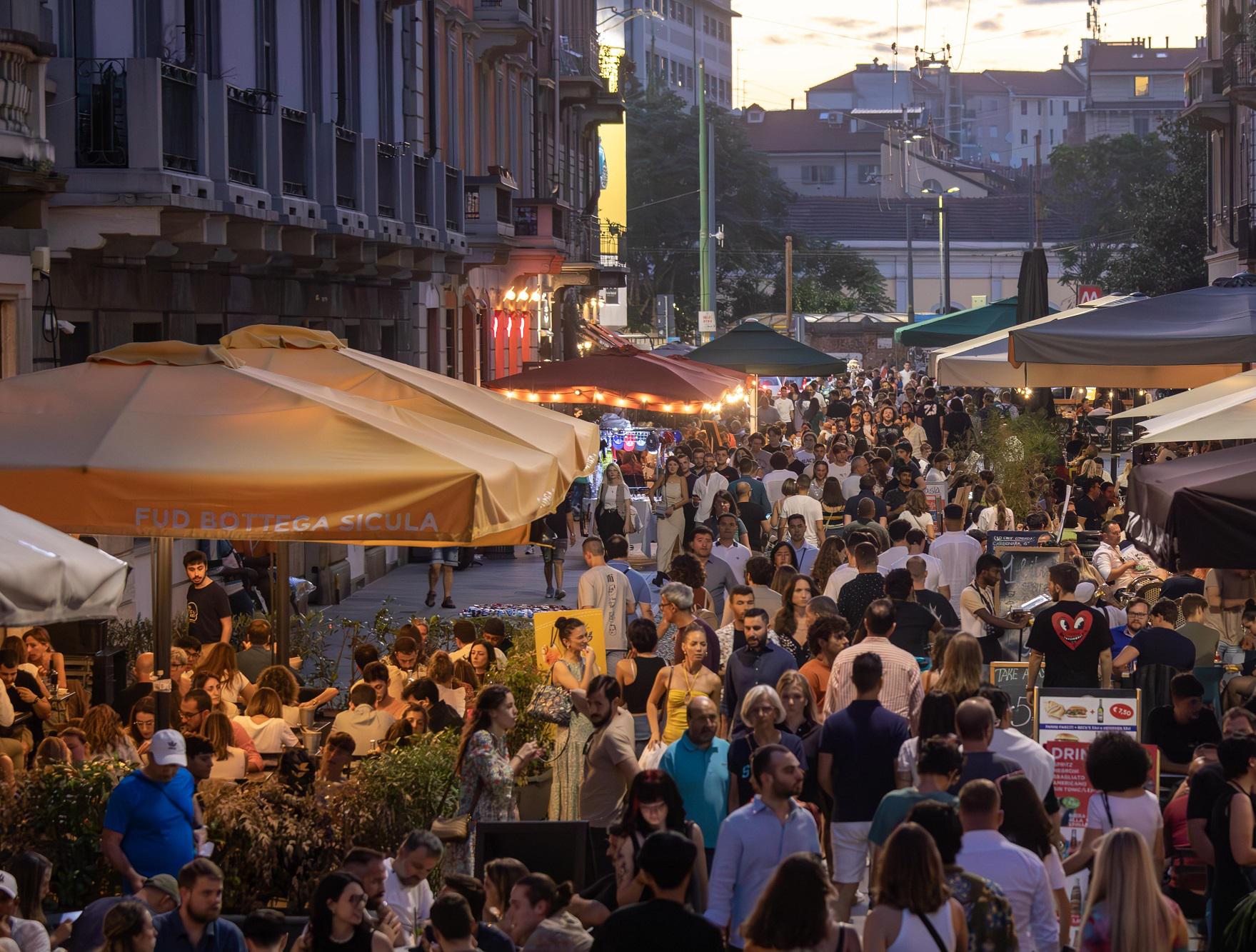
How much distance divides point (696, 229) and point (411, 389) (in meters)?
A: 72.7

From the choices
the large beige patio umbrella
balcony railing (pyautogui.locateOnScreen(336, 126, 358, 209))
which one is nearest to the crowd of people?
the large beige patio umbrella

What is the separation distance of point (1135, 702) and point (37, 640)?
696 cm

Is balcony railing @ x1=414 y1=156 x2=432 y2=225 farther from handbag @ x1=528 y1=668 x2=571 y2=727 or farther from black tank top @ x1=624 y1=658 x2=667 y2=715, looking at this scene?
handbag @ x1=528 y1=668 x2=571 y2=727

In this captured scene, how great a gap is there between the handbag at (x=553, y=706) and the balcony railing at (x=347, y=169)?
40.8ft

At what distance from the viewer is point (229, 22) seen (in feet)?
61.8

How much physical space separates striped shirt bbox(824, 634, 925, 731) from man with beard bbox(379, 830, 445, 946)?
3106 millimetres

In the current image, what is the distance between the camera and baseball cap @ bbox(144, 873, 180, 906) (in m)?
7.50

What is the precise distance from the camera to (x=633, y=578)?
555 inches

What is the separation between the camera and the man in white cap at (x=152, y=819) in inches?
320

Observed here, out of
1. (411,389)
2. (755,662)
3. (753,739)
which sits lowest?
(753,739)

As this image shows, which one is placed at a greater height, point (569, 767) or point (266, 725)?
point (266, 725)

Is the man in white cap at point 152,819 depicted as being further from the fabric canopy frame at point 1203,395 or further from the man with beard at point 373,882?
the fabric canopy frame at point 1203,395

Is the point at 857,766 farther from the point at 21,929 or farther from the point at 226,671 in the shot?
the point at 226,671

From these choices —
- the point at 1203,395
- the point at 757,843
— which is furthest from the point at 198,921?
the point at 1203,395
